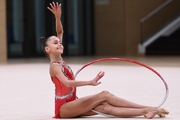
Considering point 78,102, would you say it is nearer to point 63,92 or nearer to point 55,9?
point 63,92

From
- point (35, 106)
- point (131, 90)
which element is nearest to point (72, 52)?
point (131, 90)

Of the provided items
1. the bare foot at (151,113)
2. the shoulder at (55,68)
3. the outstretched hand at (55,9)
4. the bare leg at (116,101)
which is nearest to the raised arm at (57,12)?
the outstretched hand at (55,9)

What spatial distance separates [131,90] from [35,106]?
120 inches

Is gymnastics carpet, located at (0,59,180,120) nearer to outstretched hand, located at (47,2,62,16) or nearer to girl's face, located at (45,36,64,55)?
girl's face, located at (45,36,64,55)

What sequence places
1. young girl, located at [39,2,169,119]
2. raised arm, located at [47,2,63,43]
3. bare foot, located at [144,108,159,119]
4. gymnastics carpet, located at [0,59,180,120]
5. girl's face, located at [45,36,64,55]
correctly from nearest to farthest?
bare foot, located at [144,108,159,119] → young girl, located at [39,2,169,119] → girl's face, located at [45,36,64,55] → raised arm, located at [47,2,63,43] → gymnastics carpet, located at [0,59,180,120]

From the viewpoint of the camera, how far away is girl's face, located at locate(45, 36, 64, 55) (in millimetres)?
7201

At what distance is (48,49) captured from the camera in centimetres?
724

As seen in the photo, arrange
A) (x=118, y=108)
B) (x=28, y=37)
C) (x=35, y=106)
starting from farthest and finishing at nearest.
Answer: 1. (x=28, y=37)
2. (x=35, y=106)
3. (x=118, y=108)

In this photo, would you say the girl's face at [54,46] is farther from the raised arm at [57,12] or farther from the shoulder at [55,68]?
the raised arm at [57,12]

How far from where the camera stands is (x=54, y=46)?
7199mm

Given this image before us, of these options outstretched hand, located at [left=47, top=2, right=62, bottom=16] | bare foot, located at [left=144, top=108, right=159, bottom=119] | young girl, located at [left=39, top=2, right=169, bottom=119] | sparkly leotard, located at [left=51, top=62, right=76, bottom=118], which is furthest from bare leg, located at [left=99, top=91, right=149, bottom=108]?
outstretched hand, located at [left=47, top=2, right=62, bottom=16]

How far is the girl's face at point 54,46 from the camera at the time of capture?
7.20 m

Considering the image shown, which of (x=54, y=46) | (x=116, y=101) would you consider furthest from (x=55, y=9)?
(x=116, y=101)

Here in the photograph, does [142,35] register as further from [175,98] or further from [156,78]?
[175,98]
